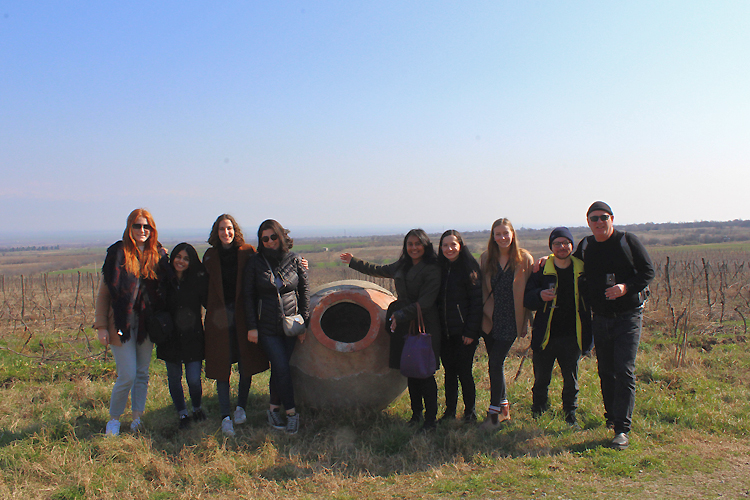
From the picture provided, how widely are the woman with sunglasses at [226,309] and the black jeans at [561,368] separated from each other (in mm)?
2813

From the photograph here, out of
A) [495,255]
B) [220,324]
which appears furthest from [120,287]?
[495,255]

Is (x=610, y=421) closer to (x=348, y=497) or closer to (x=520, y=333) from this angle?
(x=520, y=333)

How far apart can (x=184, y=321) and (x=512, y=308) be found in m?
3.09

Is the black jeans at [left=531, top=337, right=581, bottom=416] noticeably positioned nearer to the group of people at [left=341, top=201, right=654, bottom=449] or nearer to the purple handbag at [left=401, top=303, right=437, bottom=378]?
the group of people at [left=341, top=201, right=654, bottom=449]

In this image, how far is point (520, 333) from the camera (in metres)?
4.38

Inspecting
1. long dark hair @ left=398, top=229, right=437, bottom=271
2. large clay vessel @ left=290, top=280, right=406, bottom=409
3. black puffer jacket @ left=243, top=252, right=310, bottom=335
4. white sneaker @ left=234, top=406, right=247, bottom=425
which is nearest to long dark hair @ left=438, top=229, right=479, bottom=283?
long dark hair @ left=398, top=229, right=437, bottom=271

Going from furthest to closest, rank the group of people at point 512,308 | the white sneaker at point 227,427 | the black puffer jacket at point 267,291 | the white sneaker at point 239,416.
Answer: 1. the white sneaker at point 239,416
2. the white sneaker at point 227,427
3. the black puffer jacket at point 267,291
4. the group of people at point 512,308

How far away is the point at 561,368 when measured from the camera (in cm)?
455

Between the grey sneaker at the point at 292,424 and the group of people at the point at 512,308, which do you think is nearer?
the group of people at the point at 512,308

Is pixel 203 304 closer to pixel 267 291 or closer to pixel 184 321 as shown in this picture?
pixel 184 321

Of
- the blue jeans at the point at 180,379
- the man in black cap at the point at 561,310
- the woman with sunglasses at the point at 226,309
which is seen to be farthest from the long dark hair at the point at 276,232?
the man in black cap at the point at 561,310

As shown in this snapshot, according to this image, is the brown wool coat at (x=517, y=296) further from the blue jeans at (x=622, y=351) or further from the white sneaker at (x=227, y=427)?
the white sneaker at (x=227, y=427)

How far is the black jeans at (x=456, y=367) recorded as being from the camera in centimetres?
437

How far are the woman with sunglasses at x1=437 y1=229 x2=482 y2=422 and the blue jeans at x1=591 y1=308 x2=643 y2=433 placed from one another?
1116 millimetres
